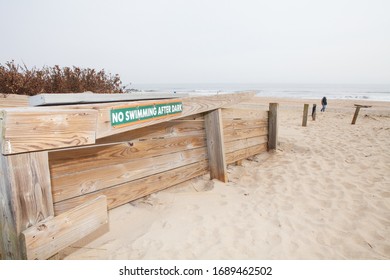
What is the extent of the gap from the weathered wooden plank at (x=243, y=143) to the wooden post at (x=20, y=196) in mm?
3676

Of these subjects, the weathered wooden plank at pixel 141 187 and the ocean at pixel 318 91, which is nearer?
the weathered wooden plank at pixel 141 187

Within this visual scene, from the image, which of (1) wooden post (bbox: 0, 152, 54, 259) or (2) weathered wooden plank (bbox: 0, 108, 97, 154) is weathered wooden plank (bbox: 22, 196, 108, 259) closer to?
(1) wooden post (bbox: 0, 152, 54, 259)

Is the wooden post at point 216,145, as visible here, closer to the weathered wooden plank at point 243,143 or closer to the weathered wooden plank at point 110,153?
the weathered wooden plank at point 110,153

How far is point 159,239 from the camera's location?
111 inches

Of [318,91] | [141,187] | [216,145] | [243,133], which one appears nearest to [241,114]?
[243,133]

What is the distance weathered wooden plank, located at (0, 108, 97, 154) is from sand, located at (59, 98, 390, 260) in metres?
1.33

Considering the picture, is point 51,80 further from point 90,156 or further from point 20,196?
point 20,196

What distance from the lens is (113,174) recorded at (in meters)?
3.14

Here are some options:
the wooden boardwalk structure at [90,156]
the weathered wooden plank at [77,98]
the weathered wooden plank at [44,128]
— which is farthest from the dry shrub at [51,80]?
the weathered wooden plank at [44,128]

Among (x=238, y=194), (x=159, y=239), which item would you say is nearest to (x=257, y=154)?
(x=238, y=194)

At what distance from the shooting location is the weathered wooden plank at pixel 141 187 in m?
2.79

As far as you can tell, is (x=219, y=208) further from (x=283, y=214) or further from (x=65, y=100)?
(x=65, y=100)

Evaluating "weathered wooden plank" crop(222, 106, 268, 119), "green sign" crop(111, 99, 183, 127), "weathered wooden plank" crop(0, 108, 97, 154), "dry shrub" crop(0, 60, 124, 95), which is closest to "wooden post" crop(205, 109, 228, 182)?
"weathered wooden plank" crop(222, 106, 268, 119)
